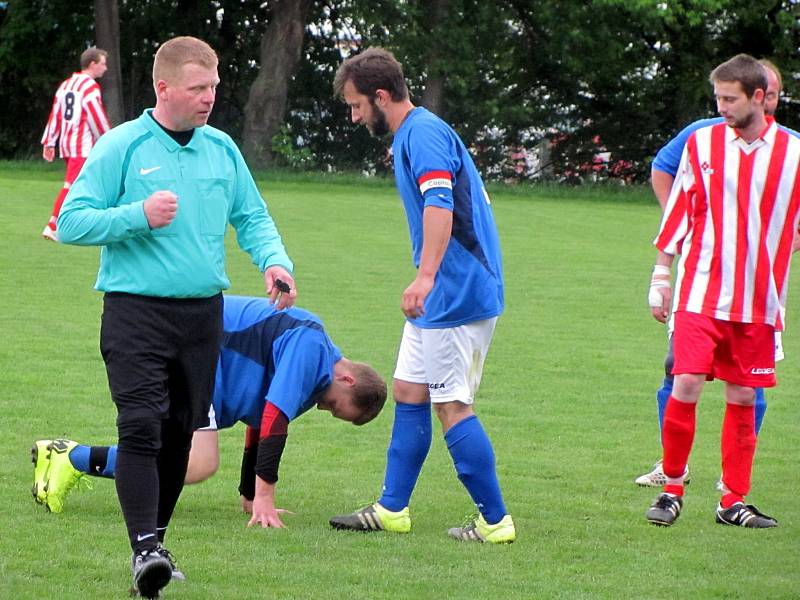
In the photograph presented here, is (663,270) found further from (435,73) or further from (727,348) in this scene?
(435,73)

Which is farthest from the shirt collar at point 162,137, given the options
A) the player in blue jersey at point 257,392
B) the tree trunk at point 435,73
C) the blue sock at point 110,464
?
the tree trunk at point 435,73

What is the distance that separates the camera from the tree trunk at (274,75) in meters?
32.0

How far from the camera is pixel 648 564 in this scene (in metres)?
5.54

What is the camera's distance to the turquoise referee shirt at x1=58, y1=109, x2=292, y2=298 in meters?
4.84

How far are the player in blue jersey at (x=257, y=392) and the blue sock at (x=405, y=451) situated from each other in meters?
0.22

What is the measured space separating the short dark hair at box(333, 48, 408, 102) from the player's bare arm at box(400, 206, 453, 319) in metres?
0.51

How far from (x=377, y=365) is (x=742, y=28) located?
26.9 meters

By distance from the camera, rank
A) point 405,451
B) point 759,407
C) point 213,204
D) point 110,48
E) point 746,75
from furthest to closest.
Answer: point 110,48 < point 759,407 < point 746,75 < point 405,451 < point 213,204

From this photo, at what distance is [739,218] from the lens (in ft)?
20.3

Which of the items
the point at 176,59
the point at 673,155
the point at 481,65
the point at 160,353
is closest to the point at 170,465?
the point at 160,353

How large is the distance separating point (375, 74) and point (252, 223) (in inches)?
31.9

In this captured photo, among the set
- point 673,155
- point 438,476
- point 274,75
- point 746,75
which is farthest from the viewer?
point 274,75

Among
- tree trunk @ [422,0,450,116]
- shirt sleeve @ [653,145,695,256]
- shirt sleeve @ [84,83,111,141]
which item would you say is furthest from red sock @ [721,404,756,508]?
tree trunk @ [422,0,450,116]

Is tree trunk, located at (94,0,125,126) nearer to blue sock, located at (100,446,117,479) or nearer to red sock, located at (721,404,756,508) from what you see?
blue sock, located at (100,446,117,479)
